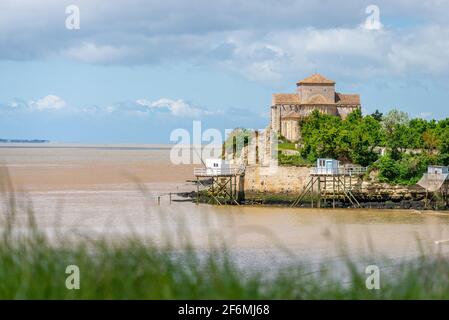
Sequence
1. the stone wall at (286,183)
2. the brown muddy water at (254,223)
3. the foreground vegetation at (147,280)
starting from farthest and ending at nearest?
the stone wall at (286,183) → the brown muddy water at (254,223) → the foreground vegetation at (147,280)

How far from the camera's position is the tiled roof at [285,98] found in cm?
9444

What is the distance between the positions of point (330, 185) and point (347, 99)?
49360 millimetres

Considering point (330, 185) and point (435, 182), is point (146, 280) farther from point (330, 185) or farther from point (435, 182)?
point (330, 185)

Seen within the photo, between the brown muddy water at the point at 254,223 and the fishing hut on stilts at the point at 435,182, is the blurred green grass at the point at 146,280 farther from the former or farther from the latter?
the fishing hut on stilts at the point at 435,182

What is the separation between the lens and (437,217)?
39.2m

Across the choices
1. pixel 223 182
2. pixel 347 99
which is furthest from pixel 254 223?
pixel 347 99

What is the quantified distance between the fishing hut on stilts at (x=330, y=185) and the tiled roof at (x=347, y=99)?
1864 inches

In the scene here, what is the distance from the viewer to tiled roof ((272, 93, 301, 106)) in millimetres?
94438

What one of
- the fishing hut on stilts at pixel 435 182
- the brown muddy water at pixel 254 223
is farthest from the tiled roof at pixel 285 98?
the fishing hut on stilts at pixel 435 182

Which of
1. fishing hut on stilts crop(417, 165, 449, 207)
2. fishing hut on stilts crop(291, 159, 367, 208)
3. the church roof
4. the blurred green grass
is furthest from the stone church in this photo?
the blurred green grass

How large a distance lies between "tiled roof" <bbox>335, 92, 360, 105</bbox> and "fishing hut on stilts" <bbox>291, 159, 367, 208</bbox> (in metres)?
47.3

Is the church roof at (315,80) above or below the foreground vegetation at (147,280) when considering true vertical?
above

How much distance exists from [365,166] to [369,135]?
3848 mm
